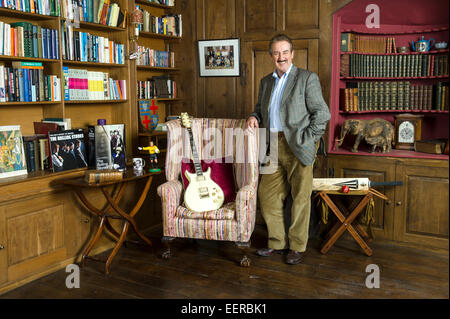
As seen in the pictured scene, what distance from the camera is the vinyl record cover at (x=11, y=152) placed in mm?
3309

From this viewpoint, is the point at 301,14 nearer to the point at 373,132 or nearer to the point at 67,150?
the point at 373,132

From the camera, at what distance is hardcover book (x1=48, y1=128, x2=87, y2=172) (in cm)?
355

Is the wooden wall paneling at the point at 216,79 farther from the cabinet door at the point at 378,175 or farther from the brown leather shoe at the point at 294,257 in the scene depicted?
the brown leather shoe at the point at 294,257

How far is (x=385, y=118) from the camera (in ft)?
15.0

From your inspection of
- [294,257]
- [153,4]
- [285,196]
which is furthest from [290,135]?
[153,4]

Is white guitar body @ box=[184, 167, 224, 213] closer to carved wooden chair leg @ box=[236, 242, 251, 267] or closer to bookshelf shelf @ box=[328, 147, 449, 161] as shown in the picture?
carved wooden chair leg @ box=[236, 242, 251, 267]

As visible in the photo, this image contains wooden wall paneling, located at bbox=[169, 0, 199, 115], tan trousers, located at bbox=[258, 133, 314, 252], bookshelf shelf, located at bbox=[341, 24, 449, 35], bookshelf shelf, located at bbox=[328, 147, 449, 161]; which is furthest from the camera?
wooden wall paneling, located at bbox=[169, 0, 199, 115]

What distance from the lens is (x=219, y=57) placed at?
15.9ft

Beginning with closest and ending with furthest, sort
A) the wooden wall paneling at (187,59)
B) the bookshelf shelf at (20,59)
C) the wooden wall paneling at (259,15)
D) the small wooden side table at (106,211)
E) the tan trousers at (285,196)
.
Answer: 1. the bookshelf shelf at (20,59)
2. the small wooden side table at (106,211)
3. the tan trousers at (285,196)
4. the wooden wall paneling at (259,15)
5. the wooden wall paneling at (187,59)

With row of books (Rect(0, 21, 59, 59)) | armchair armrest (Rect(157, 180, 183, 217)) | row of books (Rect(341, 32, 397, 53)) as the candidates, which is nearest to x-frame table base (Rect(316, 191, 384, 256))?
armchair armrest (Rect(157, 180, 183, 217))

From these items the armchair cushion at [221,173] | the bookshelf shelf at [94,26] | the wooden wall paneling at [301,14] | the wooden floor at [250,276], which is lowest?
the wooden floor at [250,276]

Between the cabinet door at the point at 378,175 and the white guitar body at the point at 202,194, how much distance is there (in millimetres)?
1318

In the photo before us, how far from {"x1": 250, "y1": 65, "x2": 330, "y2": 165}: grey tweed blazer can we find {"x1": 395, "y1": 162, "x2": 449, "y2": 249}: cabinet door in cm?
103

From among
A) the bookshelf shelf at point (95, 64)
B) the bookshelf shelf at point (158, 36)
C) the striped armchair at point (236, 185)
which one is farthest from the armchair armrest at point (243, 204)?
the bookshelf shelf at point (158, 36)
